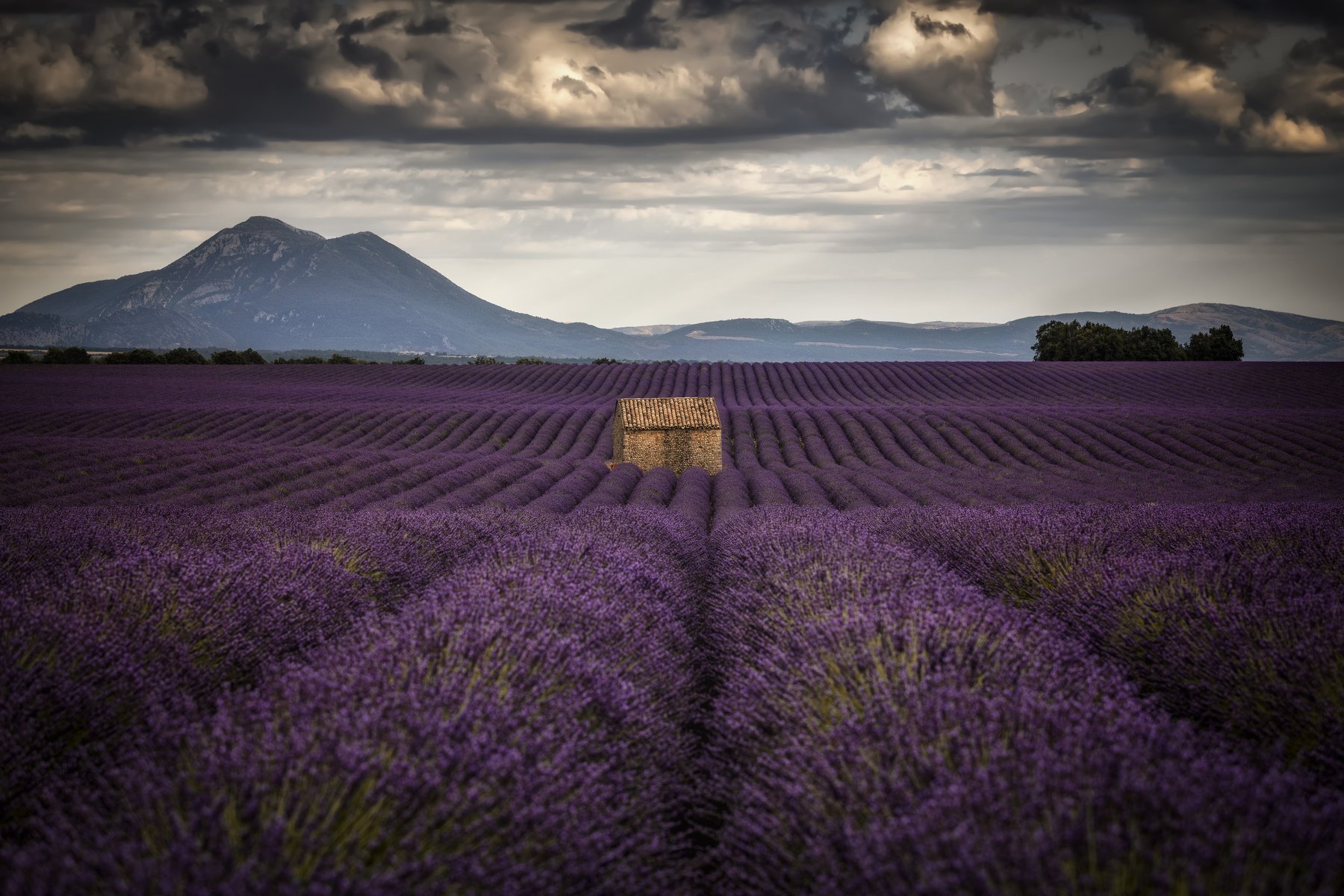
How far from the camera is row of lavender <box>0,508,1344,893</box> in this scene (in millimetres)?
2342

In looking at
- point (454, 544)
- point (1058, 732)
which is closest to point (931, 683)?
point (1058, 732)

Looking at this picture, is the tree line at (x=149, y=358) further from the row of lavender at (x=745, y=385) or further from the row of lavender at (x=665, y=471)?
the row of lavender at (x=665, y=471)

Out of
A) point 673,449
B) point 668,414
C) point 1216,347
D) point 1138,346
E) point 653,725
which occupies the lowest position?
point 673,449

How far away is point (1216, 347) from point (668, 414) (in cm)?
5728

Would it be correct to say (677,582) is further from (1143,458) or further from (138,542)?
(1143,458)

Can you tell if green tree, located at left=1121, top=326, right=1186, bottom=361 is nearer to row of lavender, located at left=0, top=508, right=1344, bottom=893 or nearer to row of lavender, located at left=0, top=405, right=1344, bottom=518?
row of lavender, located at left=0, top=405, right=1344, bottom=518

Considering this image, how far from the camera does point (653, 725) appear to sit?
404cm

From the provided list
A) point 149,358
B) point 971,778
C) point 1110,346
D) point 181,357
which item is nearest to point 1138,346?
point 1110,346

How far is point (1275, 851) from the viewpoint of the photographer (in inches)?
87.7

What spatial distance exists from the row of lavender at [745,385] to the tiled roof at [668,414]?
12.6m

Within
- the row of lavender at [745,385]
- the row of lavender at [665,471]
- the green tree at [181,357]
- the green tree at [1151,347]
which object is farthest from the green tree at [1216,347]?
the green tree at [181,357]

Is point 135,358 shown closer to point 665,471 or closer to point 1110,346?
point 665,471

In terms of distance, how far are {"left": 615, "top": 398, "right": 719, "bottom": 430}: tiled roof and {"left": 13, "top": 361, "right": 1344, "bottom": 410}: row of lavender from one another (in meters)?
12.6

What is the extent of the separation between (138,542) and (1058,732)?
6.29m
